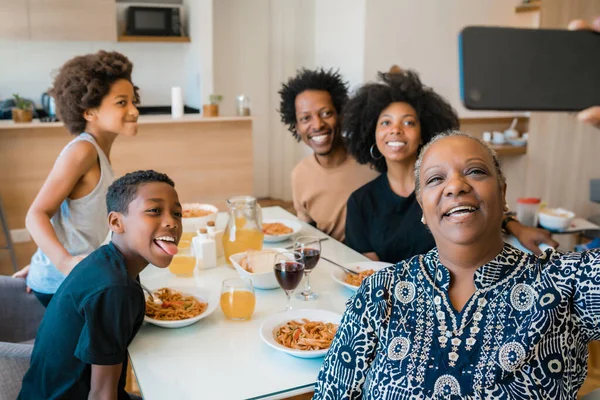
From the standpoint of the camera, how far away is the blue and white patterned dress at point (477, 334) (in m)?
1.05

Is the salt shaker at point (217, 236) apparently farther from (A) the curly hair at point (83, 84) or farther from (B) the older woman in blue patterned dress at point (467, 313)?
(B) the older woman in blue patterned dress at point (467, 313)

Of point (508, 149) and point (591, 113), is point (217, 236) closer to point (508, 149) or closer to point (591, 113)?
point (591, 113)

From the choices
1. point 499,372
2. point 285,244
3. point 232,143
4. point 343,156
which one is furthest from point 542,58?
point 232,143

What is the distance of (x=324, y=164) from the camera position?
2775 mm

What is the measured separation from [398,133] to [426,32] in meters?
2.78

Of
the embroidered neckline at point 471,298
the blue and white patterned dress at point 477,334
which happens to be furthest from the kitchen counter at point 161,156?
the embroidered neckline at point 471,298

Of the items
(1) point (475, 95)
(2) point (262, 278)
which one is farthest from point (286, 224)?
(1) point (475, 95)

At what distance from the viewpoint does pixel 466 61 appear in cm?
76

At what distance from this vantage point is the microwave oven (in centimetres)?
543

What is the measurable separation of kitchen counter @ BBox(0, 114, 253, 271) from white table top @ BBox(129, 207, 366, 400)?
3195mm

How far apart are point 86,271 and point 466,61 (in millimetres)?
1058

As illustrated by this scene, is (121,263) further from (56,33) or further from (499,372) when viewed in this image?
(56,33)

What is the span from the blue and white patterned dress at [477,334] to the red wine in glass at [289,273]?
39 centimetres

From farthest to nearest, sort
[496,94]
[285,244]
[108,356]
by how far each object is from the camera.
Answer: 1. [285,244]
2. [108,356]
3. [496,94]
